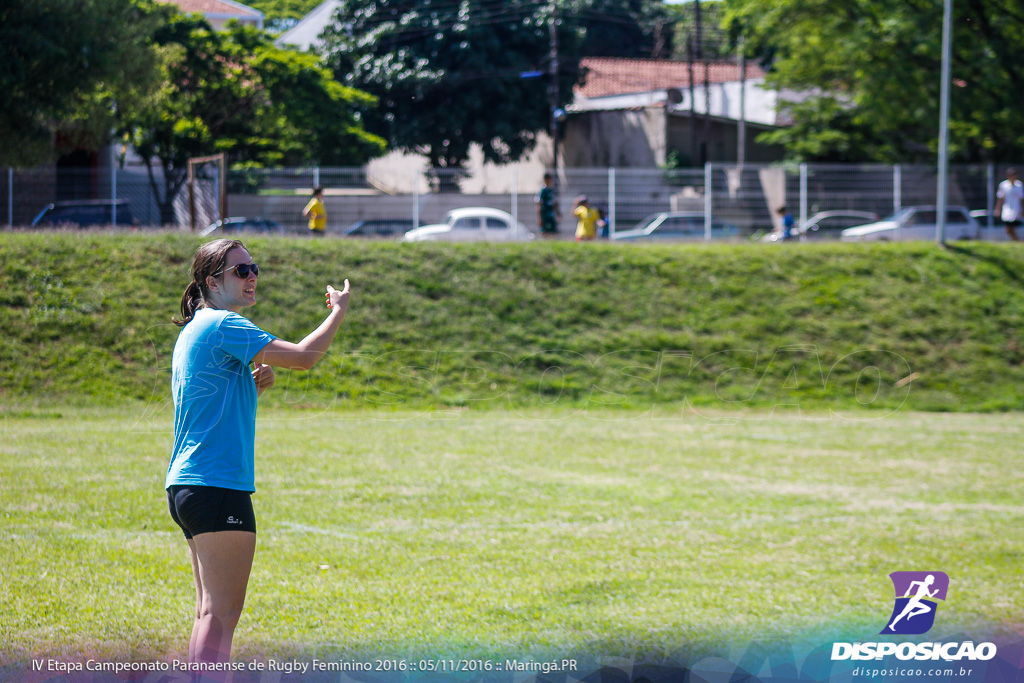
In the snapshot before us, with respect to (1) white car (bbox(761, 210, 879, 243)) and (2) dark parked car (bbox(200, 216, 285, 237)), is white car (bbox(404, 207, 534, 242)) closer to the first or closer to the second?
(2) dark parked car (bbox(200, 216, 285, 237))

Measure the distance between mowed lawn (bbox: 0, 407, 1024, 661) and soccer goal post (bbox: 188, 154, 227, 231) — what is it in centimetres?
918

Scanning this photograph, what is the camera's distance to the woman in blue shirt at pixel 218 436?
11.7 ft

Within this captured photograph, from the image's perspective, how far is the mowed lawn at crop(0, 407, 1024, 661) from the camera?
539cm

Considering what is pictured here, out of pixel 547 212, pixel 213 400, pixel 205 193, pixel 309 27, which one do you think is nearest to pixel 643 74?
pixel 309 27

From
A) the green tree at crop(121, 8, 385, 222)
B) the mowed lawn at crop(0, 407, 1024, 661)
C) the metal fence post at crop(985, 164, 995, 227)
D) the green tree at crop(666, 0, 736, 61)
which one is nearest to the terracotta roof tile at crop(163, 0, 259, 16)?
the green tree at crop(121, 8, 385, 222)

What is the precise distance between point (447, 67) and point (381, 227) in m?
17.4

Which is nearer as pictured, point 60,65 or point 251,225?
point 60,65

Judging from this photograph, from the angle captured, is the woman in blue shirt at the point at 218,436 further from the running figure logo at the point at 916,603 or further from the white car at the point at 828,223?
the white car at the point at 828,223

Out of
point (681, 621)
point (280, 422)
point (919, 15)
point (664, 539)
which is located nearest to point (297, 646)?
point (681, 621)

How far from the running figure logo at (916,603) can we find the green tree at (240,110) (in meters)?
21.8

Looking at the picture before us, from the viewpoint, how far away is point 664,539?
789 centimetres

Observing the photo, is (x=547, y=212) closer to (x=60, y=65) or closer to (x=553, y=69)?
(x=60, y=65)

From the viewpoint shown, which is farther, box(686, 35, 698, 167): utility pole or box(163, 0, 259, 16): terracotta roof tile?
box(686, 35, 698, 167): utility pole

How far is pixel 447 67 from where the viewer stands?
41.1 m
